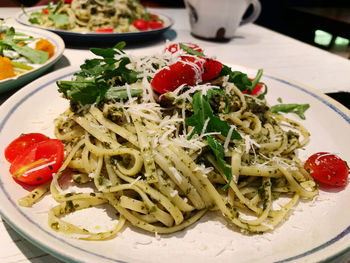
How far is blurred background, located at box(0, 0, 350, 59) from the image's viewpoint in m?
7.44

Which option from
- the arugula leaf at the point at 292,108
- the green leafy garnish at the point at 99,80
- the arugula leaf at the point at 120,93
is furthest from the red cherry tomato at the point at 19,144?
the arugula leaf at the point at 292,108

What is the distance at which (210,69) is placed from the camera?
6.47ft

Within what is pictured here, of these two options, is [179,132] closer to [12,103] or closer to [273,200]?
[273,200]

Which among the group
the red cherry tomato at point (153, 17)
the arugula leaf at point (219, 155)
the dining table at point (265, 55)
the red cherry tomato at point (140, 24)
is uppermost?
the arugula leaf at point (219, 155)

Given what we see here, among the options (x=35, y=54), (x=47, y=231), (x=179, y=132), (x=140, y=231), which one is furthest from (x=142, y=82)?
(x=35, y=54)

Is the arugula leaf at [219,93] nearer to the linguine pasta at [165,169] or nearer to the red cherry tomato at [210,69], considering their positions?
the linguine pasta at [165,169]

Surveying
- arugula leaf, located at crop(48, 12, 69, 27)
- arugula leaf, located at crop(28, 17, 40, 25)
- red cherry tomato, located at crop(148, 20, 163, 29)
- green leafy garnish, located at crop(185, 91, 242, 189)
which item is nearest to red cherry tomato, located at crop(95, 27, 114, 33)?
arugula leaf, located at crop(48, 12, 69, 27)

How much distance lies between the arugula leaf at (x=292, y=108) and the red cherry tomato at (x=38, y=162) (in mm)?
1634

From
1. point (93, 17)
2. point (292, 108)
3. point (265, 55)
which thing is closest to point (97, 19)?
point (93, 17)

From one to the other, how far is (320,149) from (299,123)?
33 cm

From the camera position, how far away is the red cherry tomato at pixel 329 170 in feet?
5.89

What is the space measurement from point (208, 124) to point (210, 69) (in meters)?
0.44

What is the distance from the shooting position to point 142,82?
1.92 metres

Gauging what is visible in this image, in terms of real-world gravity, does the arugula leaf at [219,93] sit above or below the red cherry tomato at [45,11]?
above
